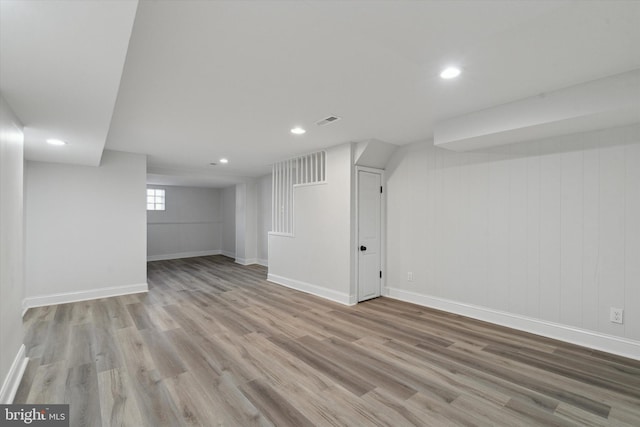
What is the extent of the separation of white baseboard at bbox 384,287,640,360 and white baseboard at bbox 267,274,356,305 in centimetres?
102

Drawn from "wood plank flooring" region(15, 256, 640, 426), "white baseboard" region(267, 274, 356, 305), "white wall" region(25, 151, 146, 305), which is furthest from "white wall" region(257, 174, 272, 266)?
"wood plank flooring" region(15, 256, 640, 426)

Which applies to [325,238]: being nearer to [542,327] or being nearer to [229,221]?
[542,327]

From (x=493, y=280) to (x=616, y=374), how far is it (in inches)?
51.2

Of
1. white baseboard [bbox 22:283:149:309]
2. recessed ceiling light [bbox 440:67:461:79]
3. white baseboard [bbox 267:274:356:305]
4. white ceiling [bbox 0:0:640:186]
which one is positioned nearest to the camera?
white ceiling [bbox 0:0:640:186]

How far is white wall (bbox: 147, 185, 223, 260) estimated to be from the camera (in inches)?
340

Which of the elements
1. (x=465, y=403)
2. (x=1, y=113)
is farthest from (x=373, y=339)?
(x=1, y=113)

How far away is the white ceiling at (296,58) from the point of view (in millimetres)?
1436

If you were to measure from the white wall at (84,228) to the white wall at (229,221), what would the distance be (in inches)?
159

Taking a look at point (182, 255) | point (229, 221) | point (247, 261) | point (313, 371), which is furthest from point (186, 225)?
point (313, 371)

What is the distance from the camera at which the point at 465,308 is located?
372 cm

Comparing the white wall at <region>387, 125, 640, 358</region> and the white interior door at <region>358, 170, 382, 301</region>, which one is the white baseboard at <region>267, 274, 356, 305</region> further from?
the white wall at <region>387, 125, 640, 358</region>

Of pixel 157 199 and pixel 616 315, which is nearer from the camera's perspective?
pixel 616 315

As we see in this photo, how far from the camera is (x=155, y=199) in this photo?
28.8 ft

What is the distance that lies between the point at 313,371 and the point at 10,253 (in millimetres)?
2637
